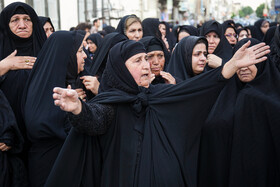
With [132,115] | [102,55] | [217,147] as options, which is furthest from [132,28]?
[132,115]

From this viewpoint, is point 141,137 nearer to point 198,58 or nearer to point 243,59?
point 243,59

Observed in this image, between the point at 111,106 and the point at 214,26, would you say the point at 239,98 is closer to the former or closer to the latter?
the point at 111,106

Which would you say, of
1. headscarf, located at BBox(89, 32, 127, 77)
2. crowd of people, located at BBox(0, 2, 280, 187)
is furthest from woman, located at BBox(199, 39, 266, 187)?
headscarf, located at BBox(89, 32, 127, 77)

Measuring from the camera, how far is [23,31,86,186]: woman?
2869mm

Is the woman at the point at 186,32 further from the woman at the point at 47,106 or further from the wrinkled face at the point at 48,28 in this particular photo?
the woman at the point at 47,106

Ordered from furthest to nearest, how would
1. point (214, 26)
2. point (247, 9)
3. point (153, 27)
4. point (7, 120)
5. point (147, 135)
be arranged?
point (247, 9), point (153, 27), point (214, 26), point (7, 120), point (147, 135)

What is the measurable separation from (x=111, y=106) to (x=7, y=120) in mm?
1080

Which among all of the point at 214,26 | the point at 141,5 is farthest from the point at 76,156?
the point at 141,5

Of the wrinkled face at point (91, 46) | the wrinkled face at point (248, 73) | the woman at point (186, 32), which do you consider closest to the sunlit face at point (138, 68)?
the wrinkled face at point (248, 73)

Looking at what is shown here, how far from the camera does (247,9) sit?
135625 millimetres

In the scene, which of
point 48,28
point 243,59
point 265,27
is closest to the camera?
point 243,59

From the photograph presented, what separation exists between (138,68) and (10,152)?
1423mm

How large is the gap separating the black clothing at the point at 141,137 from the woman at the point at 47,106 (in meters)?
0.53

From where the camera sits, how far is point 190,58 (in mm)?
3623
